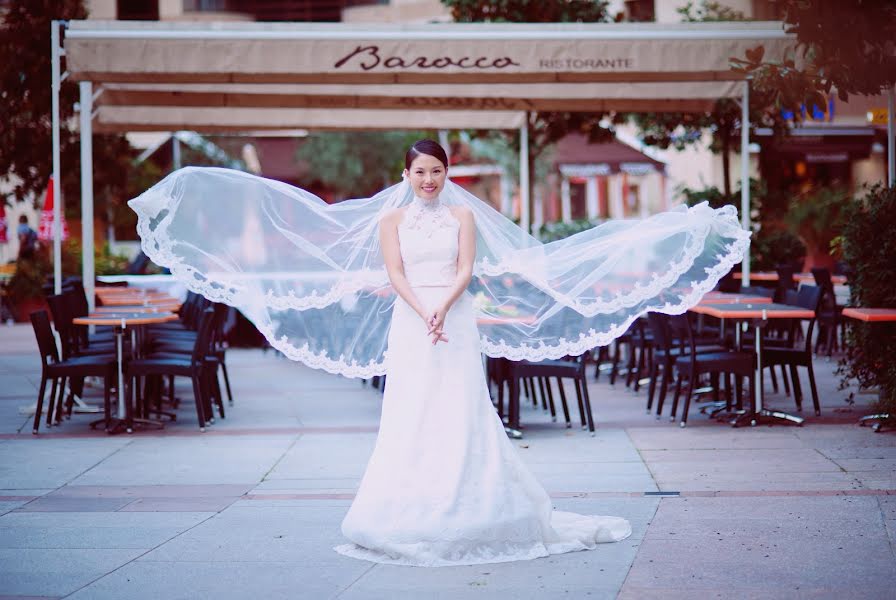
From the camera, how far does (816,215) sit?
21938 millimetres

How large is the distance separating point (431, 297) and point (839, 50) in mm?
3817

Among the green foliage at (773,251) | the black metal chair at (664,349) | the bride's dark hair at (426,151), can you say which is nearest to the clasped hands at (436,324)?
the bride's dark hair at (426,151)

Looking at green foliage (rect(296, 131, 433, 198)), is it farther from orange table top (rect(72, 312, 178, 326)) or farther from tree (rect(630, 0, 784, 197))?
orange table top (rect(72, 312, 178, 326))

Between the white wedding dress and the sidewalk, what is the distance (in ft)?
0.53

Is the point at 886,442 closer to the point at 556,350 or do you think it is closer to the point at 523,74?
the point at 556,350

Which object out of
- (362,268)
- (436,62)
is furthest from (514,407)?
(436,62)

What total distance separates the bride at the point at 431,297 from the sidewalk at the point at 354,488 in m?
0.28

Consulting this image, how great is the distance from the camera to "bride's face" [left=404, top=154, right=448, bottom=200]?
19.6 ft

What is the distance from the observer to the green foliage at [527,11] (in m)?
16.2

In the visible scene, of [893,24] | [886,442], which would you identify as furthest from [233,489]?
[893,24]

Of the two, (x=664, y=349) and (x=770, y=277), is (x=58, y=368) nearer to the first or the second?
(x=664, y=349)

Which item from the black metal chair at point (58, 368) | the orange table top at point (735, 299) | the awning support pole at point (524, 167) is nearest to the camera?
the black metal chair at point (58, 368)

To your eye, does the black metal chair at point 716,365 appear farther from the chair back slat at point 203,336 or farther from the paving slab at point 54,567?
the paving slab at point 54,567

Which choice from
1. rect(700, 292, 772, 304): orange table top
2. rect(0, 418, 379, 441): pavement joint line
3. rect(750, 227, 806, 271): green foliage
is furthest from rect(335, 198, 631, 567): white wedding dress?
rect(750, 227, 806, 271): green foliage
